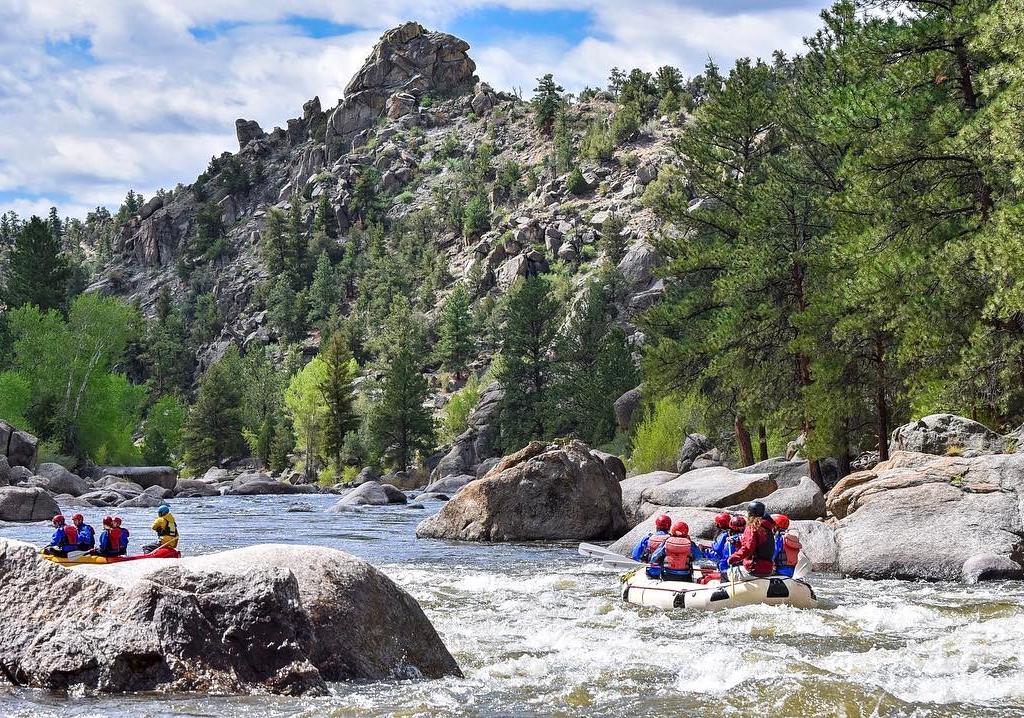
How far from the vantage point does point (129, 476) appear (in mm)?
51500

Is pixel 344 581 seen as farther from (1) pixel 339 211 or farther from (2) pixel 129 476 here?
(1) pixel 339 211

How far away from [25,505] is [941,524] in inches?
960

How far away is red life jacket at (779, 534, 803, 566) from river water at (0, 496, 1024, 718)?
0.73m

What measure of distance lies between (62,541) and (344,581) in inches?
343

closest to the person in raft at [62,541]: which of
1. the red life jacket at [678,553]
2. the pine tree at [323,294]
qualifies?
the red life jacket at [678,553]

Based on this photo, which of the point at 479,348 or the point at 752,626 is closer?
the point at 752,626

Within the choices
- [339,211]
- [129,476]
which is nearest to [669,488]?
[129,476]

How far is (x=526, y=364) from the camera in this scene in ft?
198

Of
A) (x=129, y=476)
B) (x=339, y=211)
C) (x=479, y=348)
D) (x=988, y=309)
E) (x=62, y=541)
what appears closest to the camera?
(x=62, y=541)

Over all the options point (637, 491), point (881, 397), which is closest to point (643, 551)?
point (637, 491)

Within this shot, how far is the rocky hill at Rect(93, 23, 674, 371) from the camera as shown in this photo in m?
103

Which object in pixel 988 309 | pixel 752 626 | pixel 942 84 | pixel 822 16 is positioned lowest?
pixel 752 626

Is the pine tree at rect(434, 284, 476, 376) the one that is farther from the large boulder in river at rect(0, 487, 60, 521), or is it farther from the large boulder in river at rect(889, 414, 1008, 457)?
the large boulder in river at rect(889, 414, 1008, 457)

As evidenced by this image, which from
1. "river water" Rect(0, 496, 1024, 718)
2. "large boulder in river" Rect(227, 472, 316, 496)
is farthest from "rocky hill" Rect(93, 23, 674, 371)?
"river water" Rect(0, 496, 1024, 718)
